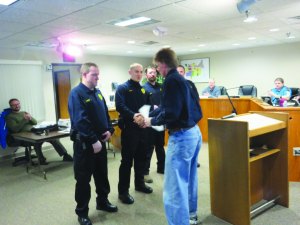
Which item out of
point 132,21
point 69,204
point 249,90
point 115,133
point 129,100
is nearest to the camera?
point 129,100

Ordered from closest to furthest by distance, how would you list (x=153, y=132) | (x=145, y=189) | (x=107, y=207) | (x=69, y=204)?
(x=107, y=207) < (x=69, y=204) < (x=145, y=189) < (x=153, y=132)

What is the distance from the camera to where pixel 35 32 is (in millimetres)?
4613

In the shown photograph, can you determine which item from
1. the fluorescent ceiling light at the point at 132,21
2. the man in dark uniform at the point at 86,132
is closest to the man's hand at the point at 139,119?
the man in dark uniform at the point at 86,132

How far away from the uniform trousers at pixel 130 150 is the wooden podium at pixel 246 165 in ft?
2.51

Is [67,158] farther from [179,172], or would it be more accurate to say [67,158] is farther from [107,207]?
[179,172]

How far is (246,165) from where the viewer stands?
220 centimetres

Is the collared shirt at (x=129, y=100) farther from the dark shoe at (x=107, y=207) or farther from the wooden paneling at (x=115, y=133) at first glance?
the wooden paneling at (x=115, y=133)

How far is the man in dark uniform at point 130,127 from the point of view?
2.79 m

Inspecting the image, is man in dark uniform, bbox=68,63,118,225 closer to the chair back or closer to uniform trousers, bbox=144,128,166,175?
uniform trousers, bbox=144,128,166,175

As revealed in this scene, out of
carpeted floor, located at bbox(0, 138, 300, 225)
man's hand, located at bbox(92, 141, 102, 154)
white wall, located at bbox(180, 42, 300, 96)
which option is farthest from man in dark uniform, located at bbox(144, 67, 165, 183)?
white wall, located at bbox(180, 42, 300, 96)

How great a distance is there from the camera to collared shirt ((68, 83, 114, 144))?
2.28 meters

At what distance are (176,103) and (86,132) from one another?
805 millimetres

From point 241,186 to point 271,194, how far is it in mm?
745

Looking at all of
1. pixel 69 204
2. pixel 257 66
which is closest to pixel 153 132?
pixel 69 204
